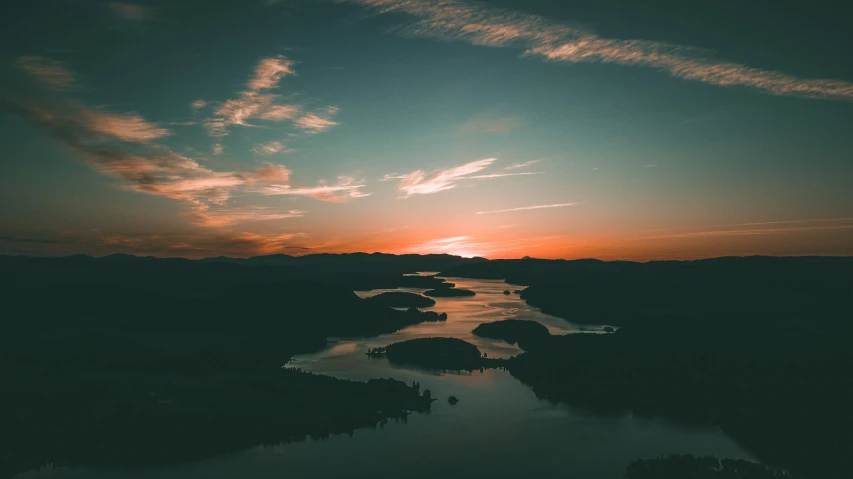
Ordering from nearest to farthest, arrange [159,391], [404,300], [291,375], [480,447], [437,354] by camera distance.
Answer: [480,447] < [159,391] < [291,375] < [437,354] < [404,300]

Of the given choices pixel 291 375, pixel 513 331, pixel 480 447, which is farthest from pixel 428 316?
pixel 480 447

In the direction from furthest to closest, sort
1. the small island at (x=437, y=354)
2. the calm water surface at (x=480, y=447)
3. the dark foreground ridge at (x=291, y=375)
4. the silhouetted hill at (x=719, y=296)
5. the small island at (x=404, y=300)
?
1. the small island at (x=404, y=300)
2. the silhouetted hill at (x=719, y=296)
3. the small island at (x=437, y=354)
4. the dark foreground ridge at (x=291, y=375)
5. the calm water surface at (x=480, y=447)

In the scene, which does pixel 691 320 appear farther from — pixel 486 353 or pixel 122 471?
pixel 122 471

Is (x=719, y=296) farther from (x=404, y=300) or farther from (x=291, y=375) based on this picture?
(x=291, y=375)

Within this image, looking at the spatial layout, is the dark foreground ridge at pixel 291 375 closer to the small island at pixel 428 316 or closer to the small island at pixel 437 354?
the small island at pixel 437 354

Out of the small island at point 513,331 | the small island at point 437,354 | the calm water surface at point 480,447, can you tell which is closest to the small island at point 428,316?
the small island at point 513,331
